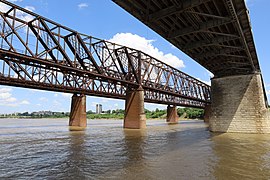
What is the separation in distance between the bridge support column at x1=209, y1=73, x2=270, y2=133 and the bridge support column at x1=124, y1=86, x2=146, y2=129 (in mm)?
11641

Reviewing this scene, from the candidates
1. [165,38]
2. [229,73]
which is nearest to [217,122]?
[229,73]

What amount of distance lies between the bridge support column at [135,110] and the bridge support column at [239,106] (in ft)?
38.2

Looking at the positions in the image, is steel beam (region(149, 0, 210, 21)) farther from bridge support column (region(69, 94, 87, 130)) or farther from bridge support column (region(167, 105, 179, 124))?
bridge support column (region(167, 105, 179, 124))

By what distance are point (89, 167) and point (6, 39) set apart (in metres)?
20.9

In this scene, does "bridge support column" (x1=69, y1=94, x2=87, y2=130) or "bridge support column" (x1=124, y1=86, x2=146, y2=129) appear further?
"bridge support column" (x1=69, y1=94, x2=87, y2=130)

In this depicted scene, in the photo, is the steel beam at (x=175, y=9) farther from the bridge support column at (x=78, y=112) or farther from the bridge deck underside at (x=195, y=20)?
the bridge support column at (x=78, y=112)

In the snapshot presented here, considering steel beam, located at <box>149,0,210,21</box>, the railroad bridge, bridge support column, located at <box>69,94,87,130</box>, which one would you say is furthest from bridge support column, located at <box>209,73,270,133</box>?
bridge support column, located at <box>69,94,87,130</box>

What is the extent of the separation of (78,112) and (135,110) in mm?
14796

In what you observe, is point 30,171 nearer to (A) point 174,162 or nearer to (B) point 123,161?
(B) point 123,161

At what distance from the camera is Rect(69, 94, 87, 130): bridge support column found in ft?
148

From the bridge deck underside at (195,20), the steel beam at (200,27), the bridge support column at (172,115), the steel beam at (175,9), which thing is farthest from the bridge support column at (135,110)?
the bridge support column at (172,115)

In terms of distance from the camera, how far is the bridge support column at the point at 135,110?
37062 millimetres

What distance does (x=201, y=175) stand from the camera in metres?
8.62

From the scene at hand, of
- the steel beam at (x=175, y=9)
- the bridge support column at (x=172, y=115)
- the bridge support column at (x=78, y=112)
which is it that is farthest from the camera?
the bridge support column at (x=172, y=115)
